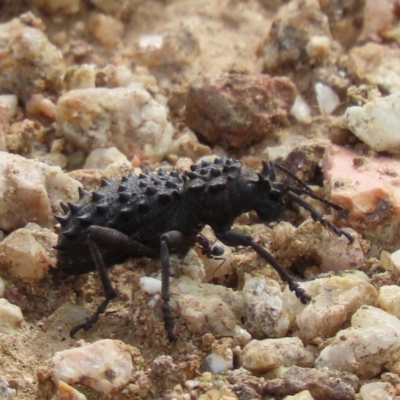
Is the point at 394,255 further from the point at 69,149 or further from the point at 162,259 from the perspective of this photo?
the point at 69,149

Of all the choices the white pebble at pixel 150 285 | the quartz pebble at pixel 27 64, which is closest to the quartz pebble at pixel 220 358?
the white pebble at pixel 150 285

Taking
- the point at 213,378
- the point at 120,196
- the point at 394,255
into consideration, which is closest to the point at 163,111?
the point at 120,196

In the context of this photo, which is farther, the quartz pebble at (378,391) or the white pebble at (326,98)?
the white pebble at (326,98)

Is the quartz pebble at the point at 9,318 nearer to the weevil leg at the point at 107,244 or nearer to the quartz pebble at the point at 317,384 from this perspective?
the weevil leg at the point at 107,244

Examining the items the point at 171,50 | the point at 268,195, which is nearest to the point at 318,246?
the point at 268,195

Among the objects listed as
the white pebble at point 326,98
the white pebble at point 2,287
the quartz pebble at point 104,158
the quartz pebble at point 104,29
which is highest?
the quartz pebble at point 104,29

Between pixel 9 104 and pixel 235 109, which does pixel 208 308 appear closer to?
pixel 235 109
